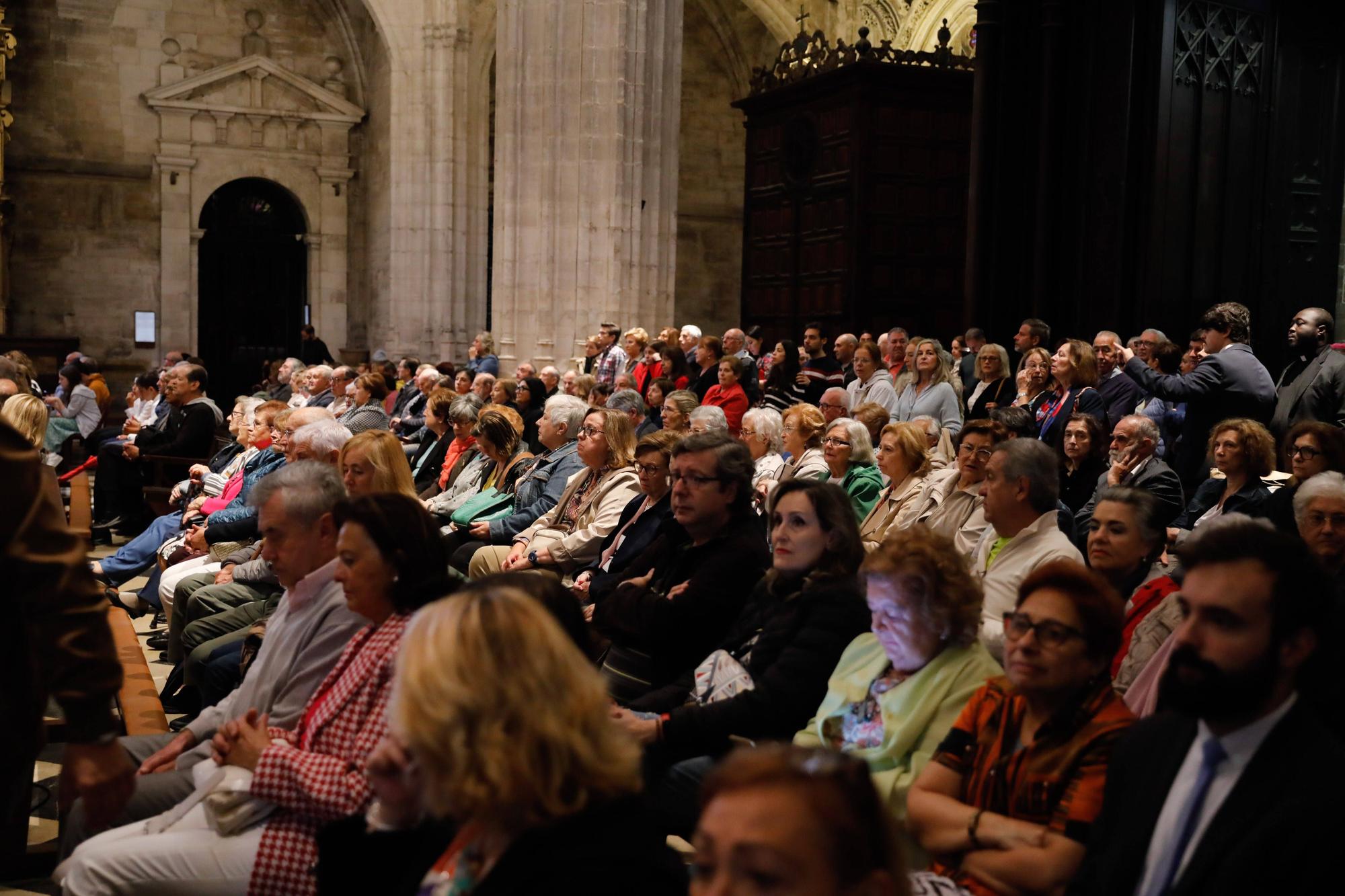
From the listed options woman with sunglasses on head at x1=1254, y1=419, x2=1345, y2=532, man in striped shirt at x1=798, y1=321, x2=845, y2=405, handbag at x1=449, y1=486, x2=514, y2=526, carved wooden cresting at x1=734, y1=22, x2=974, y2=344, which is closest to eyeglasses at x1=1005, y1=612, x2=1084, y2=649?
woman with sunglasses on head at x1=1254, y1=419, x2=1345, y2=532

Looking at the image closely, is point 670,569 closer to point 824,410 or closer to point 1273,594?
point 1273,594

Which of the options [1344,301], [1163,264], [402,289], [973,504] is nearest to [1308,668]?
[973,504]

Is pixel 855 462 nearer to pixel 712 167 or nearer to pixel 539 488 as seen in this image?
pixel 539 488

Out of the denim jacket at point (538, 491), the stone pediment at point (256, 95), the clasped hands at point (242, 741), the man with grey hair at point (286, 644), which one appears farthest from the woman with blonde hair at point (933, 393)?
the stone pediment at point (256, 95)

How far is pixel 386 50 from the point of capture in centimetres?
1780

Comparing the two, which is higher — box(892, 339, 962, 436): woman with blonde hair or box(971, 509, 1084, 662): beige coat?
box(892, 339, 962, 436): woman with blonde hair

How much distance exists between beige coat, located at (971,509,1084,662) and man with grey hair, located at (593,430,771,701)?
0.68 m

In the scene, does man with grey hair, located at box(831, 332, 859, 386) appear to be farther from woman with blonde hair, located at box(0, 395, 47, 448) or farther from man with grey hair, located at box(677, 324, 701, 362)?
woman with blonde hair, located at box(0, 395, 47, 448)

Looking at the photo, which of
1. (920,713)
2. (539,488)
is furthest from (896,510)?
(920,713)

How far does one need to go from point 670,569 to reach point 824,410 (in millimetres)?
3672

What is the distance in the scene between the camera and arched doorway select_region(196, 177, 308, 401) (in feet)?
62.6

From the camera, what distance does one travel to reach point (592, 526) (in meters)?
5.52

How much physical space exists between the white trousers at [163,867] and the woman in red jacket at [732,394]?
6272 millimetres

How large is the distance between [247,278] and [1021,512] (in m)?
17.3
